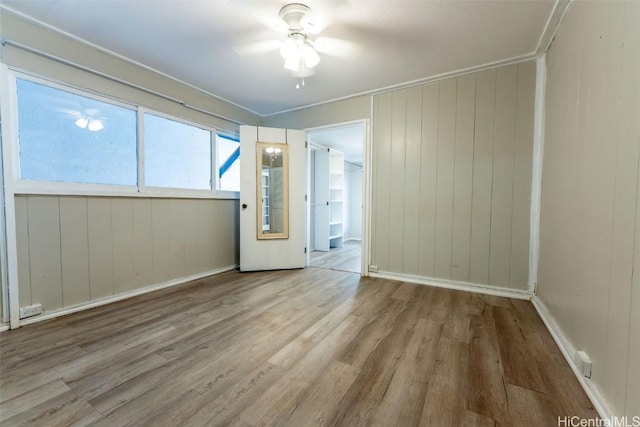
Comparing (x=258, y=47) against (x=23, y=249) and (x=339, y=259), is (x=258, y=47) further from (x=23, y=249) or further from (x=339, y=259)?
(x=339, y=259)

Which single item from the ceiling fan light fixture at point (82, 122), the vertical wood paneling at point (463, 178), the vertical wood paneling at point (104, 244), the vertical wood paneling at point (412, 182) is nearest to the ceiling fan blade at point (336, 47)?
the vertical wood paneling at point (412, 182)

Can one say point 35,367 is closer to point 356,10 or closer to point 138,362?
point 138,362

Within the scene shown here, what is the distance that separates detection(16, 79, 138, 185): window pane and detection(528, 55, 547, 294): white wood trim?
3.94 metres

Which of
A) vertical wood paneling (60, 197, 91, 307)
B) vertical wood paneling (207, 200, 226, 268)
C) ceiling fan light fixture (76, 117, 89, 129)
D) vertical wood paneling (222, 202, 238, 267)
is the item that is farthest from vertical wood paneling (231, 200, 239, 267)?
ceiling fan light fixture (76, 117, 89, 129)

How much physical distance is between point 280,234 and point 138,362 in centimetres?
231

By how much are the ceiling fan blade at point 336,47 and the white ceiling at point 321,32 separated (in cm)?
5

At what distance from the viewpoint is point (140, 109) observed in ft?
8.63

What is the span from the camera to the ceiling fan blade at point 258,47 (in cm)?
222

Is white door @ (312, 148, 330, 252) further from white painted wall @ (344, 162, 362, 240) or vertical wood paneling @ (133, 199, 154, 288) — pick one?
vertical wood paneling @ (133, 199, 154, 288)

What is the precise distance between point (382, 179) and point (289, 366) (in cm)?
238

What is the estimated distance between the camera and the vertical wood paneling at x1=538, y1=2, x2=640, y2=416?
1010mm

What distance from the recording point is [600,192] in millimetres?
1243

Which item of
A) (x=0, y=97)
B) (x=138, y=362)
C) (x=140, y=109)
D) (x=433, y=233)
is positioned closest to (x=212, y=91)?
(x=140, y=109)

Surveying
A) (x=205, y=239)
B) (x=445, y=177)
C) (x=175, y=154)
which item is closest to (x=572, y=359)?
(x=445, y=177)
